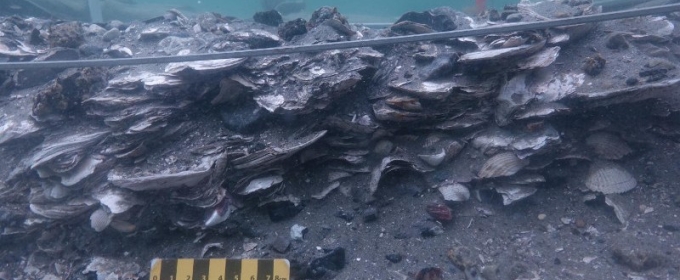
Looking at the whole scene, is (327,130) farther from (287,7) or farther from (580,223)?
(287,7)

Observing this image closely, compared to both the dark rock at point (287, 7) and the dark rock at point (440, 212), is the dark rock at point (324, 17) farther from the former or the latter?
the dark rock at point (287, 7)

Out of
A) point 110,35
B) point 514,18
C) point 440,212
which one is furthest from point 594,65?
point 110,35

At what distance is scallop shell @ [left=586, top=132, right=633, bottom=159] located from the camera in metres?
2.49

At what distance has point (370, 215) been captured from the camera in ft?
8.24

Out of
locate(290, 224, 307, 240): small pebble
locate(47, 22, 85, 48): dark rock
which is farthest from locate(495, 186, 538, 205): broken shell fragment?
locate(47, 22, 85, 48): dark rock

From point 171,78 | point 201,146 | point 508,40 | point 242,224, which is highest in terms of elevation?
point 508,40

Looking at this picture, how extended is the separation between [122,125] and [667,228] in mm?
3083

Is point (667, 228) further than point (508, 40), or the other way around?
point (508, 40)

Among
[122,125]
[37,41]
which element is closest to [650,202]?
[122,125]

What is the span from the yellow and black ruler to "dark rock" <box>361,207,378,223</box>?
557 mm

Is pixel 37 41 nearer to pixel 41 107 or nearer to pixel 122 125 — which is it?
pixel 41 107

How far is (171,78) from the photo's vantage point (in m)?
2.57

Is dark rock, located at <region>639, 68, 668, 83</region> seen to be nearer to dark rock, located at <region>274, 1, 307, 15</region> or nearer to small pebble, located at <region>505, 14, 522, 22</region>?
small pebble, located at <region>505, 14, 522, 22</region>

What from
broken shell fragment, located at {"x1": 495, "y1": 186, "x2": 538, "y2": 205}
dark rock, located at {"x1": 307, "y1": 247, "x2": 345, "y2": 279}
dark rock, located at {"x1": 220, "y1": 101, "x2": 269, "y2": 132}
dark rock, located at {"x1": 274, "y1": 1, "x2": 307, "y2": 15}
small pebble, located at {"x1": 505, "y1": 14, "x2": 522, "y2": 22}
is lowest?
dark rock, located at {"x1": 274, "y1": 1, "x2": 307, "y2": 15}
